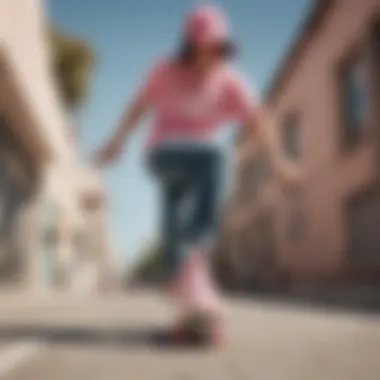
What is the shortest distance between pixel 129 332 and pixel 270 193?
420 inches

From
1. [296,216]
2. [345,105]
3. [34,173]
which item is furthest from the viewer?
[296,216]

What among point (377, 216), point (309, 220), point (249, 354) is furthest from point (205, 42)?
point (309, 220)

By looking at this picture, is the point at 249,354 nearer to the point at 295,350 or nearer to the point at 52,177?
the point at 295,350

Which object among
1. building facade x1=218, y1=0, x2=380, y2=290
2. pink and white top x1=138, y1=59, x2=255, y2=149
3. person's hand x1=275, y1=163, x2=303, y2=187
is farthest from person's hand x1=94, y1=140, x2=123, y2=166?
building facade x1=218, y1=0, x2=380, y2=290

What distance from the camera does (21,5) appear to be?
17.6 ft

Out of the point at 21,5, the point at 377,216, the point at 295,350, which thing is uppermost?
the point at 21,5

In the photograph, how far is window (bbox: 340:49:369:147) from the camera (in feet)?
29.3

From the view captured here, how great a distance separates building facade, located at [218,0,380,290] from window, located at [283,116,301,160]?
16mm

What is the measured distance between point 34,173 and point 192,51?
29.4 ft

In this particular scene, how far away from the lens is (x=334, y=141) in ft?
32.0

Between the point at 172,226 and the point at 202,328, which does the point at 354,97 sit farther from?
the point at 202,328

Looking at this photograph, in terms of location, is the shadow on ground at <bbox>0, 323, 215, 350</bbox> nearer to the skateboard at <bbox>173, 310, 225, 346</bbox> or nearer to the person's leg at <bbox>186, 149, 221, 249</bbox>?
the skateboard at <bbox>173, 310, 225, 346</bbox>

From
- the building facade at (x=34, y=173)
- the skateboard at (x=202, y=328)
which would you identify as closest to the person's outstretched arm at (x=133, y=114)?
the skateboard at (x=202, y=328)

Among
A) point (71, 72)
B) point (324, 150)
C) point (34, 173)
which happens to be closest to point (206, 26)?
point (324, 150)
